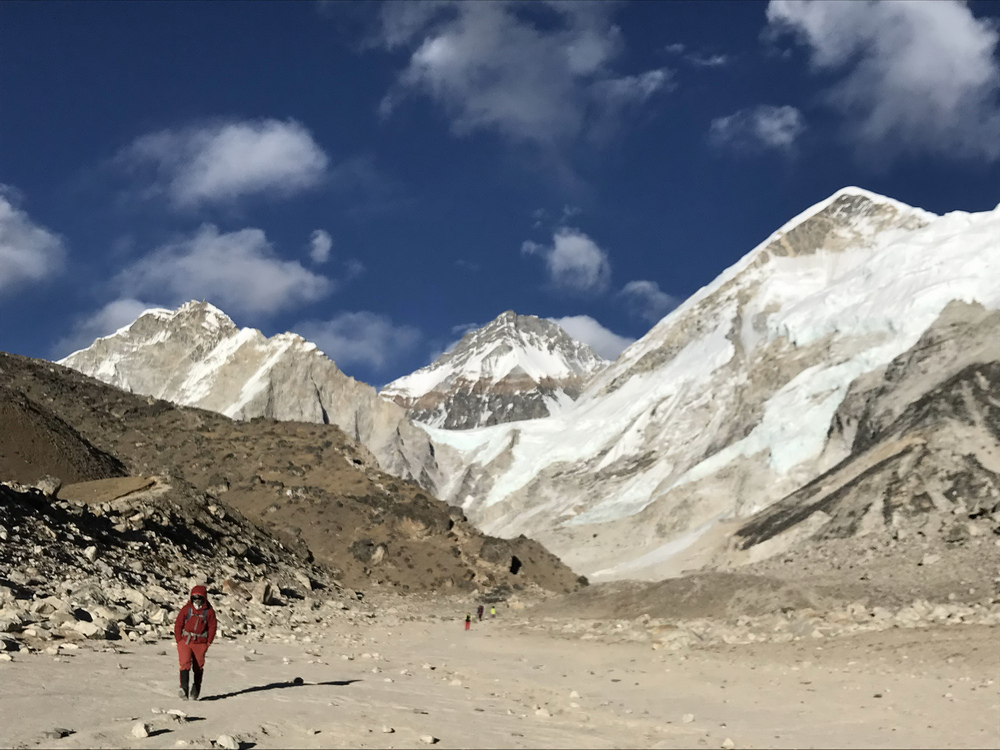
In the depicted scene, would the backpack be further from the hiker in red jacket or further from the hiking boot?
the hiking boot

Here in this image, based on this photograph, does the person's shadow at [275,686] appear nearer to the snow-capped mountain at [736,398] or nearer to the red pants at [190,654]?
the red pants at [190,654]

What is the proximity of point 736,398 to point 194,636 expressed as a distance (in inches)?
2873

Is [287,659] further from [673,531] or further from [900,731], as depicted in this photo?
[673,531]

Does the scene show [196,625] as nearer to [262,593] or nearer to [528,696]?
[528,696]

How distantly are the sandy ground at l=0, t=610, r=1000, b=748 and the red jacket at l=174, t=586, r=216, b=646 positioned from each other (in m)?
0.71

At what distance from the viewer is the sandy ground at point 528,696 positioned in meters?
8.55

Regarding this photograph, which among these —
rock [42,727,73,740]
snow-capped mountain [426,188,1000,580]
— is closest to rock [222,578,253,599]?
rock [42,727,73,740]

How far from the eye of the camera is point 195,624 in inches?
402

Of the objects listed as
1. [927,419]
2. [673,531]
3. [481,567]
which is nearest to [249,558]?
[481,567]

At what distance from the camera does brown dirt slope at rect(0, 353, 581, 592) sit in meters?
40.0

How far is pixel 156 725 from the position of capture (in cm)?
802

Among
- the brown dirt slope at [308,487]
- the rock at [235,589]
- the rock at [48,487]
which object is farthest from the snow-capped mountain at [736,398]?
the rock at [48,487]

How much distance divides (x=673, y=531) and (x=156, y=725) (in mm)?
60929

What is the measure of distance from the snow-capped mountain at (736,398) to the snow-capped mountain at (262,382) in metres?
9.76
